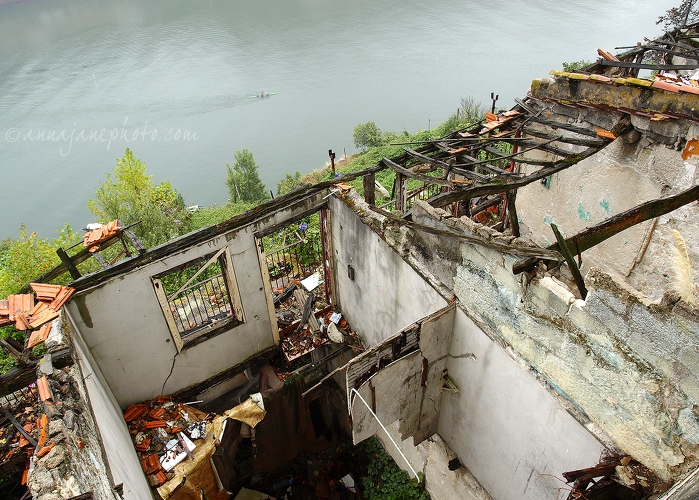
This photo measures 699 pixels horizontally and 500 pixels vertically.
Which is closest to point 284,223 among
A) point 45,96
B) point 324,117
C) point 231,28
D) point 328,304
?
point 328,304

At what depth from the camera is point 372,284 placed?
710 centimetres

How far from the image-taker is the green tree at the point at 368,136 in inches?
1176

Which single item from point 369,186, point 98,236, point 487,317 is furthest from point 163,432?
point 487,317

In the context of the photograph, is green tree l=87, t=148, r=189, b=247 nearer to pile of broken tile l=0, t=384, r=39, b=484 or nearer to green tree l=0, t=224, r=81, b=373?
green tree l=0, t=224, r=81, b=373

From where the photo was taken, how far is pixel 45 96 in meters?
41.2

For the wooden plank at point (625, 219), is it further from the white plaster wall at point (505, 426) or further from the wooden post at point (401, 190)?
the wooden post at point (401, 190)

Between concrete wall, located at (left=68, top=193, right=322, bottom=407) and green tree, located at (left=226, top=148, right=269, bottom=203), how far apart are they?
18.2 metres

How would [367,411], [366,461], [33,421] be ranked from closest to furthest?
[367,411]
[33,421]
[366,461]

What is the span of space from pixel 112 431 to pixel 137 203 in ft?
49.2

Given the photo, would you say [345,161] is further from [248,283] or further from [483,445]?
[483,445]

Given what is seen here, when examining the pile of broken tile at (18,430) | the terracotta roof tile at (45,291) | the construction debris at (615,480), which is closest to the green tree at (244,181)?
the pile of broken tile at (18,430)

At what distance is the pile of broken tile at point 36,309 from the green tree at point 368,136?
1004 inches

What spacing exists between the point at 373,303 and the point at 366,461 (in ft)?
11.9

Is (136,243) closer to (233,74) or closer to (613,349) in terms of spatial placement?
(613,349)
